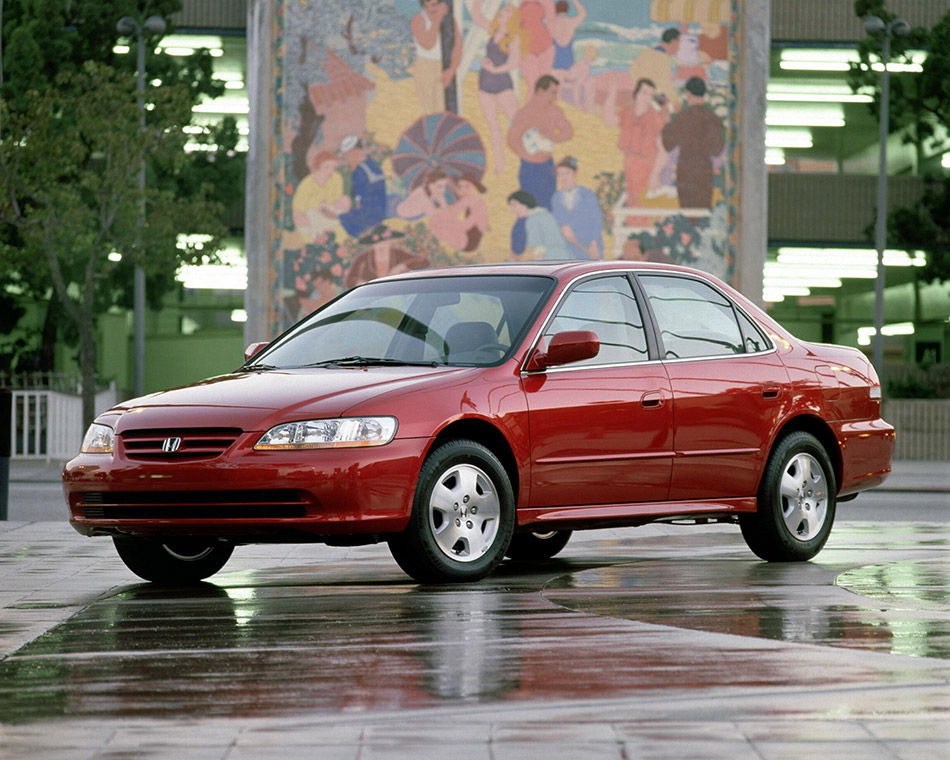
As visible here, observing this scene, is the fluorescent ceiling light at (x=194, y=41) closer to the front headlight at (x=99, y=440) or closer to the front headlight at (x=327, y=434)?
the front headlight at (x=99, y=440)

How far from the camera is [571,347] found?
359 inches

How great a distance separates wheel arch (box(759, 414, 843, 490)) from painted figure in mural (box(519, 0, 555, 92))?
19.0 meters

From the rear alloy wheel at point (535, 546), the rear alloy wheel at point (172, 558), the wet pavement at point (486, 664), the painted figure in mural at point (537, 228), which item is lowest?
the rear alloy wheel at point (535, 546)

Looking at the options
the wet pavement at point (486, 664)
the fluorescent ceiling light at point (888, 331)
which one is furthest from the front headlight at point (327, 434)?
the fluorescent ceiling light at point (888, 331)

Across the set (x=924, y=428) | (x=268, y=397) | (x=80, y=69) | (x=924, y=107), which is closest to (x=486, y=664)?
(x=268, y=397)

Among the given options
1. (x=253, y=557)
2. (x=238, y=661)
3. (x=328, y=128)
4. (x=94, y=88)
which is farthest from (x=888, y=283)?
Answer: (x=238, y=661)

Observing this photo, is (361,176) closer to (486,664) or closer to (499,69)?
(499,69)

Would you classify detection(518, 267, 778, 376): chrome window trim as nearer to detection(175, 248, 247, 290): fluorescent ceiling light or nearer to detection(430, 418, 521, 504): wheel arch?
detection(430, 418, 521, 504): wheel arch

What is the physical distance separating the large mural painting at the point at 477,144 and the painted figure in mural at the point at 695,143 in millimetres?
28

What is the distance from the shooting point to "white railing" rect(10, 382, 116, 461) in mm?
27875

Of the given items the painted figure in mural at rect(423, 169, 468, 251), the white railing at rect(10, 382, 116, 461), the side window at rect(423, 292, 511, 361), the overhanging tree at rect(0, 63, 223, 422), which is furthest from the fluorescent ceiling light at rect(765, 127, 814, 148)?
the side window at rect(423, 292, 511, 361)

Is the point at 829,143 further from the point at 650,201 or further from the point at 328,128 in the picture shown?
the point at 328,128

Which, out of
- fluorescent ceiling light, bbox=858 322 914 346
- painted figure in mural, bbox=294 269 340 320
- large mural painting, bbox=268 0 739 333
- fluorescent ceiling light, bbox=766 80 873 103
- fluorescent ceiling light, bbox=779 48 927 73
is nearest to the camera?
painted figure in mural, bbox=294 269 340 320

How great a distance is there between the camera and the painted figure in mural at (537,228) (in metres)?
29.0
